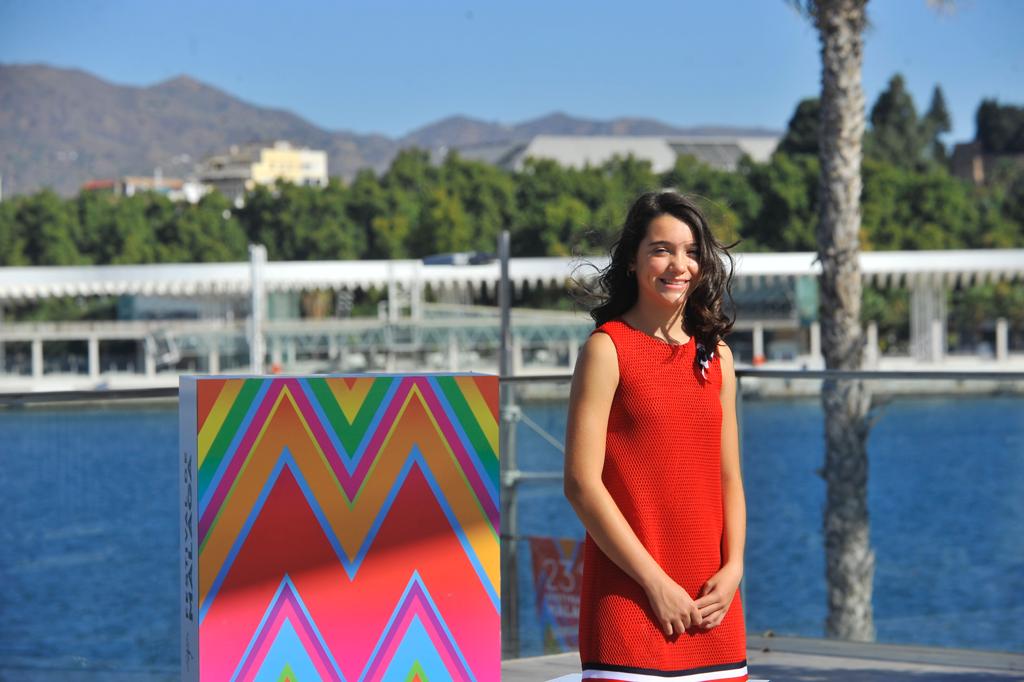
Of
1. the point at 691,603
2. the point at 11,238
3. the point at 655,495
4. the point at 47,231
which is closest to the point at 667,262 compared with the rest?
the point at 655,495

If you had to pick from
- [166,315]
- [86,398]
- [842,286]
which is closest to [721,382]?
[86,398]

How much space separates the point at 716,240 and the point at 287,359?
62558 mm

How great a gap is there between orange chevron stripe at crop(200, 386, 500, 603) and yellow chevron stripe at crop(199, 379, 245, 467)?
9cm

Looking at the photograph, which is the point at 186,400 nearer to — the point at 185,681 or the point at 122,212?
the point at 185,681

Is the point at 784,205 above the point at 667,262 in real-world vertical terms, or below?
above

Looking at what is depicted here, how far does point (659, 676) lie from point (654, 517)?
0.26 metres

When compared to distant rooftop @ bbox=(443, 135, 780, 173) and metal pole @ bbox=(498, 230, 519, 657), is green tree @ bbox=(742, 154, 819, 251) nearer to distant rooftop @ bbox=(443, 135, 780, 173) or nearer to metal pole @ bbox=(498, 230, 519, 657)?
distant rooftop @ bbox=(443, 135, 780, 173)

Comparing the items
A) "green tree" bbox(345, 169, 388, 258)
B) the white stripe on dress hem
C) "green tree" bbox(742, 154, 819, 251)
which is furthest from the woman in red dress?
"green tree" bbox(345, 169, 388, 258)

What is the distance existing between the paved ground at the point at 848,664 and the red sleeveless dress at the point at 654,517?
203cm

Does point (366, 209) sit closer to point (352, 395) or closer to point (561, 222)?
point (561, 222)

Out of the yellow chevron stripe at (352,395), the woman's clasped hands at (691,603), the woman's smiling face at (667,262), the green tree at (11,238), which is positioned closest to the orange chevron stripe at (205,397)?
the yellow chevron stripe at (352,395)

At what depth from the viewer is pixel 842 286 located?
10.1 m

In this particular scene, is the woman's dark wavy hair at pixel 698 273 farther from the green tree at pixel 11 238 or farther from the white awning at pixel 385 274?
the green tree at pixel 11 238

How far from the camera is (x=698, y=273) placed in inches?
96.5
